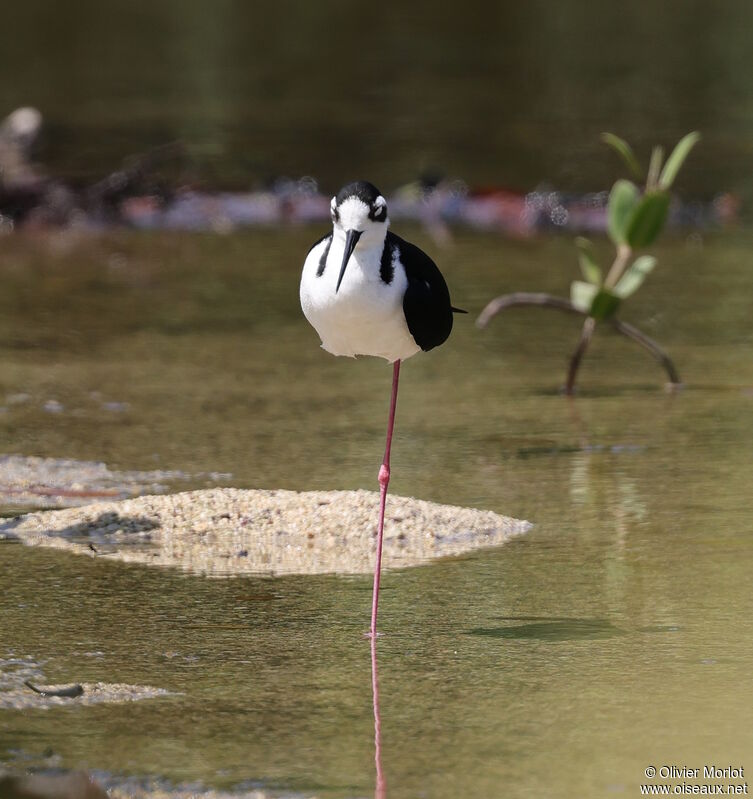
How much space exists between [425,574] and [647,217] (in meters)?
2.36

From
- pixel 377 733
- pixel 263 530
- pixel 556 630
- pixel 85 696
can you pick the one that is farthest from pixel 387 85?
pixel 377 733

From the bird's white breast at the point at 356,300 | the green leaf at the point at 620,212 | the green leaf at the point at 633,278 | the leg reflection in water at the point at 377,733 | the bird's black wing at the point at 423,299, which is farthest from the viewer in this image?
the green leaf at the point at 620,212

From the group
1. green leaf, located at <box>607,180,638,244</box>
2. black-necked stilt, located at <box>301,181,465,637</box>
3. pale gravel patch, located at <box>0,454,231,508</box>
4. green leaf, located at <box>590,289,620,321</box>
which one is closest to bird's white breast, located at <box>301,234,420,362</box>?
black-necked stilt, located at <box>301,181,465,637</box>

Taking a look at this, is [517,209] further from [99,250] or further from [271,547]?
[271,547]

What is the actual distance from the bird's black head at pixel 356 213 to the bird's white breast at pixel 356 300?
5cm

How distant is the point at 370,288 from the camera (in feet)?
13.6

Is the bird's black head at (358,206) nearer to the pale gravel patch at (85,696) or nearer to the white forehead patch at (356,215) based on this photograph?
the white forehead patch at (356,215)

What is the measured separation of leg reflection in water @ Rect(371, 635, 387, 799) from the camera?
3.13m

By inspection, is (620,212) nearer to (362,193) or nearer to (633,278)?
(633,278)

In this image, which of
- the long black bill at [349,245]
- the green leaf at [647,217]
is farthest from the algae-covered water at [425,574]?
the long black bill at [349,245]

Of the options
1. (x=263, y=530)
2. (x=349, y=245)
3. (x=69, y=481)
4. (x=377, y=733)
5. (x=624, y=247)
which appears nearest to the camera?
(x=377, y=733)

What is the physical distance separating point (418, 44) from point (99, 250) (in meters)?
9.08

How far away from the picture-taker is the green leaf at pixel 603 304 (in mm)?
6401

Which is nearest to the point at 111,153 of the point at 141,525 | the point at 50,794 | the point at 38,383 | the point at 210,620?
the point at 38,383
